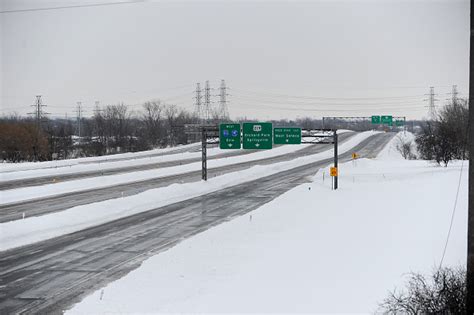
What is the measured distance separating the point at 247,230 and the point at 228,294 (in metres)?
9.23

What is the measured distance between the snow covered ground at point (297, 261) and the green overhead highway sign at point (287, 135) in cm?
1428

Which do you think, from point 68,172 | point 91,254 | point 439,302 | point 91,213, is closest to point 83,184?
point 68,172

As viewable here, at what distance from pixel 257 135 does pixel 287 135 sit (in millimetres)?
2831

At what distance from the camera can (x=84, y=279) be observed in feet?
48.9

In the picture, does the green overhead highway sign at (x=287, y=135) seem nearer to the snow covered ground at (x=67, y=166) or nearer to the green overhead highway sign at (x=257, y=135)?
the green overhead highway sign at (x=257, y=135)

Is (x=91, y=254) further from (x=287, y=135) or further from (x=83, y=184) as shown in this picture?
(x=287, y=135)

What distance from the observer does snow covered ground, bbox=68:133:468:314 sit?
495 inches

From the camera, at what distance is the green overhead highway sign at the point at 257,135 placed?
141 ft

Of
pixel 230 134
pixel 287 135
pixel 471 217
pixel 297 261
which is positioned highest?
pixel 230 134

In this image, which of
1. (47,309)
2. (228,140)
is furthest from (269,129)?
(47,309)

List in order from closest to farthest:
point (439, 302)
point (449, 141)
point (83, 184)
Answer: point (439, 302)
point (83, 184)
point (449, 141)

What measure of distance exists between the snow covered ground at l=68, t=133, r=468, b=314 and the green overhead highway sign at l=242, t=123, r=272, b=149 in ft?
44.8

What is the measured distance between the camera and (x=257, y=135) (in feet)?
142

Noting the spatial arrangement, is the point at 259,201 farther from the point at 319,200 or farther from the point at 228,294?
the point at 228,294
